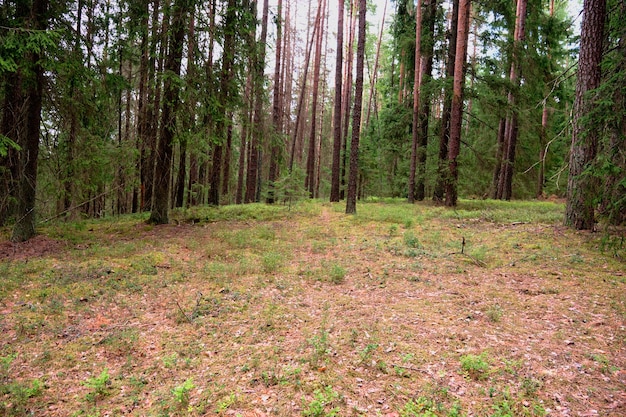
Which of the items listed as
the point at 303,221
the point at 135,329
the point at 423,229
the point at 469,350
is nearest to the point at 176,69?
the point at 303,221

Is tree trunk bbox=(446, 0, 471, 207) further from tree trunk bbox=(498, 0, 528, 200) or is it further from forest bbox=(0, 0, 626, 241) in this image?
tree trunk bbox=(498, 0, 528, 200)

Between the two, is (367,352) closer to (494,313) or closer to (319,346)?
(319,346)

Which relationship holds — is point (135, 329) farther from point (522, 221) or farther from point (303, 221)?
point (522, 221)

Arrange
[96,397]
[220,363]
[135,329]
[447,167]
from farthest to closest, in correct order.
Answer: [447,167], [135,329], [220,363], [96,397]

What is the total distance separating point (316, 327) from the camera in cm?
482

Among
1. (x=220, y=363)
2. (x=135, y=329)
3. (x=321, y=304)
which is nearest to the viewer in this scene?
(x=220, y=363)

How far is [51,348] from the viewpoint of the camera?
4.25 meters

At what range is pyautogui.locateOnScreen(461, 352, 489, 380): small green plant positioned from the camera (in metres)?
3.55

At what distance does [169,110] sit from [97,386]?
8295 mm

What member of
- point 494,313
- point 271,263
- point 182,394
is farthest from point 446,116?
point 182,394

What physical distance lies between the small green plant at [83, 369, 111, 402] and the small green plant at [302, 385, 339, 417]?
2086 mm

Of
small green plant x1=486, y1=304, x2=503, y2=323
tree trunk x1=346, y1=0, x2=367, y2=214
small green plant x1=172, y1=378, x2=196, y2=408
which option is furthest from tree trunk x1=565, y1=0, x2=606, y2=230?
small green plant x1=172, y1=378, x2=196, y2=408

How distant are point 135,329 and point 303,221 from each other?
27.3 ft

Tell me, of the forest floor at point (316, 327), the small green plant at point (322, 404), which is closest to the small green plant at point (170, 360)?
the forest floor at point (316, 327)
